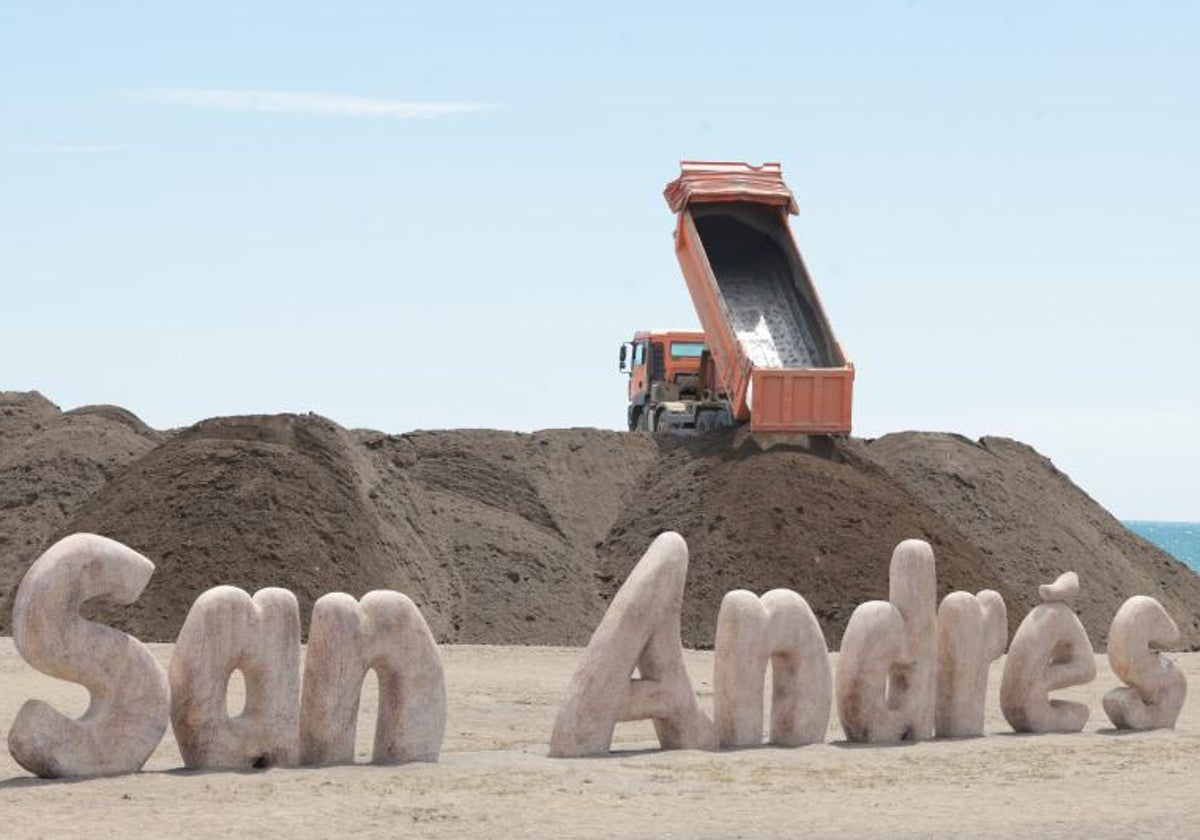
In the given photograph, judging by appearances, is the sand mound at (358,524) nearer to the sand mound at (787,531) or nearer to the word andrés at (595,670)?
the sand mound at (787,531)

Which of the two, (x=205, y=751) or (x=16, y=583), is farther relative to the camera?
(x=16, y=583)

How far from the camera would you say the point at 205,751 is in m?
17.6

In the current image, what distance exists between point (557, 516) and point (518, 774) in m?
22.6

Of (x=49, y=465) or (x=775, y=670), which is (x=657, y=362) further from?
(x=775, y=670)

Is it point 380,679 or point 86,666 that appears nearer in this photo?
point 86,666

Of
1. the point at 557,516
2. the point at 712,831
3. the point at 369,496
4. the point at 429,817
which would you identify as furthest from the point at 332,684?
the point at 557,516

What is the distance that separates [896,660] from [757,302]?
817 inches

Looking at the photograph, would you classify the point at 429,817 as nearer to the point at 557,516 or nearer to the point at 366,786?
the point at 366,786

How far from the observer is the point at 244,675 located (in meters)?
17.6

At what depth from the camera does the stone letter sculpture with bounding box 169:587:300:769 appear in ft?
57.0

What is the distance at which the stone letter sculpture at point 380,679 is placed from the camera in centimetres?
1800

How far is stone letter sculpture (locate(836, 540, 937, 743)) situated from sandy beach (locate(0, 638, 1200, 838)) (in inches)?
11.7

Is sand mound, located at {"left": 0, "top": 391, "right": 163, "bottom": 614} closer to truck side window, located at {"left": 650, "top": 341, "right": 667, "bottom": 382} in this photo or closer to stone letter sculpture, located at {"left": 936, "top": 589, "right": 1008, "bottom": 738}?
truck side window, located at {"left": 650, "top": 341, "right": 667, "bottom": 382}

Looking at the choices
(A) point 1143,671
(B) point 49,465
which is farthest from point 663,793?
(B) point 49,465
